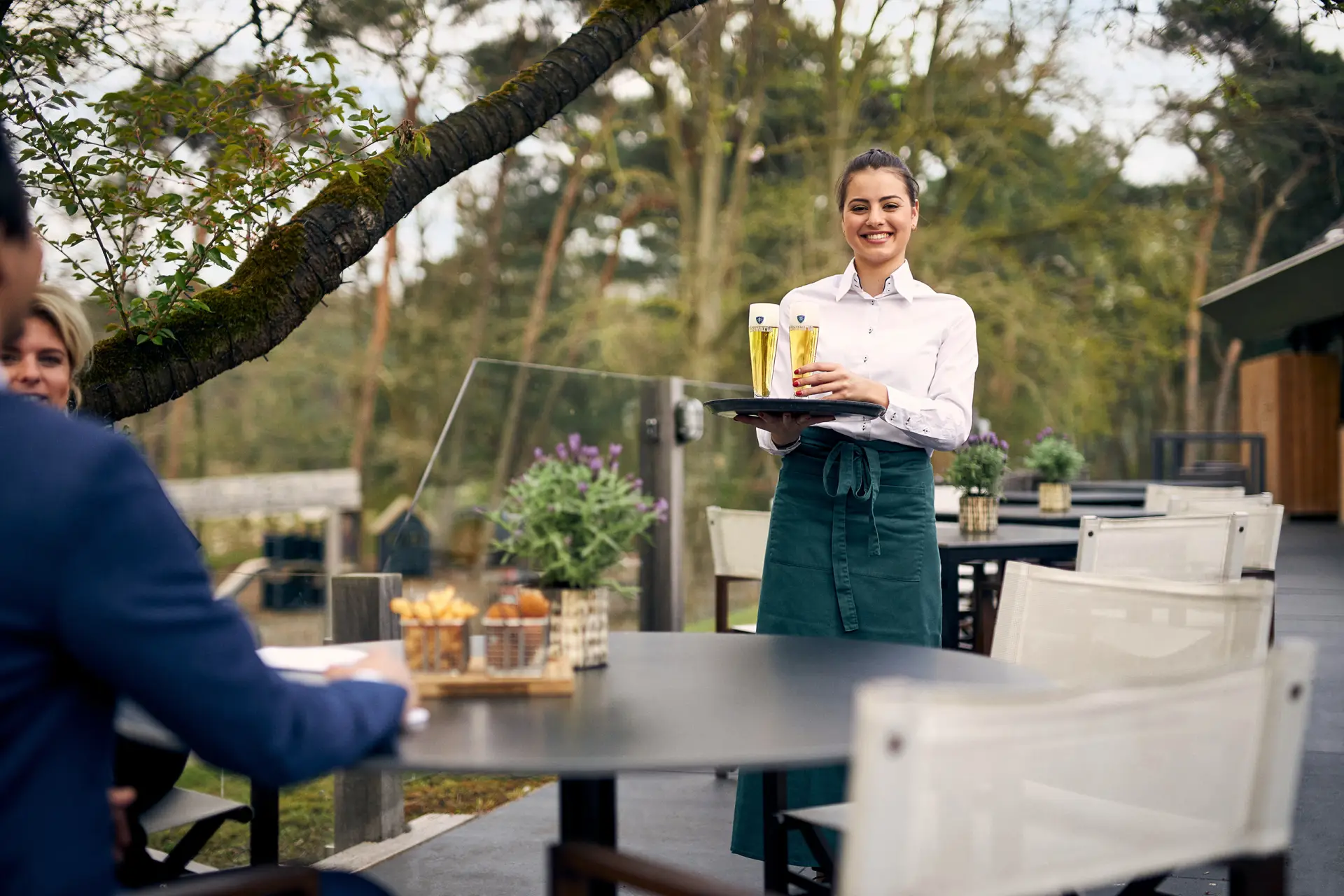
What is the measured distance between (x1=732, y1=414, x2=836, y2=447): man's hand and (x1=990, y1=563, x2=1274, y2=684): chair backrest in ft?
1.84

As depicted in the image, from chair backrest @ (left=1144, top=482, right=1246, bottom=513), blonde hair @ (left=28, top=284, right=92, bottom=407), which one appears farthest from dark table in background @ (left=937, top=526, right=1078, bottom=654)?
blonde hair @ (left=28, top=284, right=92, bottom=407)

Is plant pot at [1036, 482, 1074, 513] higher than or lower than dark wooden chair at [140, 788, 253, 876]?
higher

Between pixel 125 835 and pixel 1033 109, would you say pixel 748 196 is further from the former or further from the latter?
A: pixel 125 835

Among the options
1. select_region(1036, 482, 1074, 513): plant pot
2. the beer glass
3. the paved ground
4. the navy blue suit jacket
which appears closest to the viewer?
the navy blue suit jacket

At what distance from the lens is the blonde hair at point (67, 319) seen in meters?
2.21

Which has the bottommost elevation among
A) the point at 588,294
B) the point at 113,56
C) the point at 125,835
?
the point at 125,835

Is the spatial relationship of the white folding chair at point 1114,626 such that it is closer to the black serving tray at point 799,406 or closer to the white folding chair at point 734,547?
the black serving tray at point 799,406

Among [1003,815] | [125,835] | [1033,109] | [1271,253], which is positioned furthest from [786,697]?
[1271,253]

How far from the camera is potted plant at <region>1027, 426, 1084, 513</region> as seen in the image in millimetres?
5301

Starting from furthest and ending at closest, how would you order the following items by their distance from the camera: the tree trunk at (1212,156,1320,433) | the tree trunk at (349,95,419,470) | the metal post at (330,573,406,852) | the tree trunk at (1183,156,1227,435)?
the tree trunk at (349,95,419,470)
the tree trunk at (1212,156,1320,433)
the tree trunk at (1183,156,1227,435)
the metal post at (330,573,406,852)

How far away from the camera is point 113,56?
11.0 ft

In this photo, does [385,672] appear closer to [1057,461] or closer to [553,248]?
[1057,461]

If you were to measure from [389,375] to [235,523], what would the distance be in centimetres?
316

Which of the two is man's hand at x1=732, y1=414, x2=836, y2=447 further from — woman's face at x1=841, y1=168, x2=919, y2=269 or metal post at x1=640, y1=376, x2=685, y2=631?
metal post at x1=640, y1=376, x2=685, y2=631
